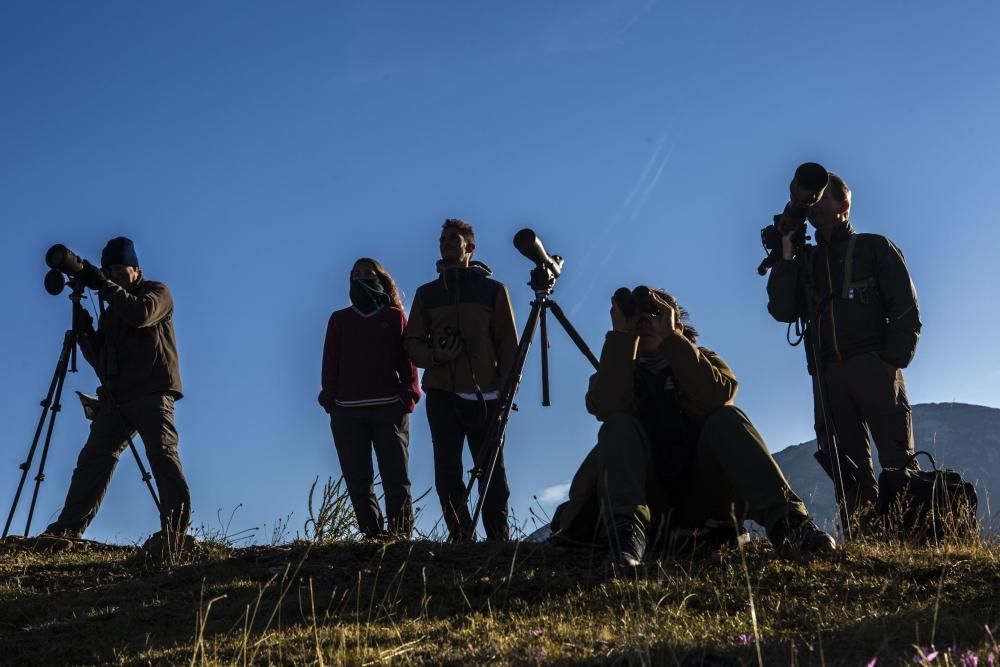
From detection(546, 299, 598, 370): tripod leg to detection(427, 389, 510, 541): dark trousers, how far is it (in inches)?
24.4

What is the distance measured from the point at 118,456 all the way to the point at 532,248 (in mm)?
3005

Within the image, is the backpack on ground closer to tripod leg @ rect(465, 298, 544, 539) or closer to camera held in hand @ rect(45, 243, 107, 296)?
tripod leg @ rect(465, 298, 544, 539)

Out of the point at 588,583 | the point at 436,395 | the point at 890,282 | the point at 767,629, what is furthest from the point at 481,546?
the point at 890,282

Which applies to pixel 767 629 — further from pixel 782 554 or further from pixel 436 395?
pixel 436 395

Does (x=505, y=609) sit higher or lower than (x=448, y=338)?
lower

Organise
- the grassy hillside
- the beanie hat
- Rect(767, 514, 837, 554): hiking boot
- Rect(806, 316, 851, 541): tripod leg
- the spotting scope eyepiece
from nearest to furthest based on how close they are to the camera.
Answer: the grassy hillside, Rect(767, 514, 837, 554): hiking boot, Rect(806, 316, 851, 541): tripod leg, the spotting scope eyepiece, the beanie hat

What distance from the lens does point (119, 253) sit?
712 cm

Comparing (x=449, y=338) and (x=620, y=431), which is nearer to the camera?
(x=620, y=431)

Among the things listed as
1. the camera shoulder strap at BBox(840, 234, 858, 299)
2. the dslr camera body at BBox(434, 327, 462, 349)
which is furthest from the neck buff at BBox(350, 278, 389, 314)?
the camera shoulder strap at BBox(840, 234, 858, 299)

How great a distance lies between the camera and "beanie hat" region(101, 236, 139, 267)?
710 cm

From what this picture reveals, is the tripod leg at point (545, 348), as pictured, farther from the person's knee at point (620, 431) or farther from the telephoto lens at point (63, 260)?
the telephoto lens at point (63, 260)

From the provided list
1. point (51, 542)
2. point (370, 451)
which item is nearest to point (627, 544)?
point (370, 451)

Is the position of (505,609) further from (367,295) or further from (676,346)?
(367,295)

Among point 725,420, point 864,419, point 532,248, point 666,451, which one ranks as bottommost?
point 666,451
